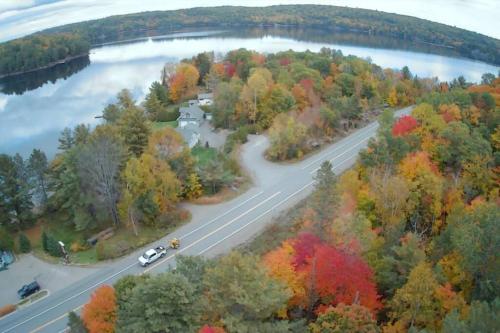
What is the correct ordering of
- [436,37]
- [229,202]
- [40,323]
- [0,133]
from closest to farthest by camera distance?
[40,323] < [229,202] < [0,133] < [436,37]

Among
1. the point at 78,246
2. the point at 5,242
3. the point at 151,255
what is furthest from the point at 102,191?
the point at 151,255

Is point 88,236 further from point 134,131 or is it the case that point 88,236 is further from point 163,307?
point 163,307

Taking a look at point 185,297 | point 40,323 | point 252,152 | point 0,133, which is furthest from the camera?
point 0,133

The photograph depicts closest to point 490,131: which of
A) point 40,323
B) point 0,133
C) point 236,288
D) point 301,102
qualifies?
point 301,102

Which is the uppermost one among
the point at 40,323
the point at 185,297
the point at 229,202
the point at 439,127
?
the point at 439,127

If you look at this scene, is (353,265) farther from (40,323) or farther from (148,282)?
(40,323)

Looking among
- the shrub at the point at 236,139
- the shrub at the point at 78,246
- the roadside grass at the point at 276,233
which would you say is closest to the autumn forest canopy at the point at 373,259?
the roadside grass at the point at 276,233

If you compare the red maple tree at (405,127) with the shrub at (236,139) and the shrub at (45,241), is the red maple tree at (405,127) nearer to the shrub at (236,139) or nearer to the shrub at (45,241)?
the shrub at (236,139)
